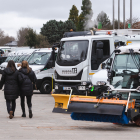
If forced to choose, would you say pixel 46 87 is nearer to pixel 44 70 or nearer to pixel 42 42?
pixel 44 70

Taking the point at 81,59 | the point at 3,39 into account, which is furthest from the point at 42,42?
the point at 81,59

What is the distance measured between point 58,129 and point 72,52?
604 cm

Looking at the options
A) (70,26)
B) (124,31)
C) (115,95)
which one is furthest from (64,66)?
(70,26)

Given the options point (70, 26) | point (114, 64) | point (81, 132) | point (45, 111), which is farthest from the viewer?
point (70, 26)

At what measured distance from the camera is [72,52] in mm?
14883

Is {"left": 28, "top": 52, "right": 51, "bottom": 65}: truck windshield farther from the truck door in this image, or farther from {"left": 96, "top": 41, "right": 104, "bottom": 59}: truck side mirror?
{"left": 96, "top": 41, "right": 104, "bottom": 59}: truck side mirror

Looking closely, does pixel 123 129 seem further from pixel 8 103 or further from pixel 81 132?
pixel 8 103

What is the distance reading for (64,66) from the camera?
49.1ft

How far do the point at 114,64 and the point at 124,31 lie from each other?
6510mm

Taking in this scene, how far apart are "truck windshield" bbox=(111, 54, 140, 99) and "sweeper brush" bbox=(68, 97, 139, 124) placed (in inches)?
46.0

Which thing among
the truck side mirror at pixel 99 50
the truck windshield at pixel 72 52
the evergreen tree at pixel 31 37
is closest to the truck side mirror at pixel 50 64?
the truck windshield at pixel 72 52

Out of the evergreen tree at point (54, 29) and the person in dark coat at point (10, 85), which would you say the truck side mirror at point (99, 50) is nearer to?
the person in dark coat at point (10, 85)

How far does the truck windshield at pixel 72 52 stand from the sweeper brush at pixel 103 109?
550cm

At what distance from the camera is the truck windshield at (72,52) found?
14.7m
